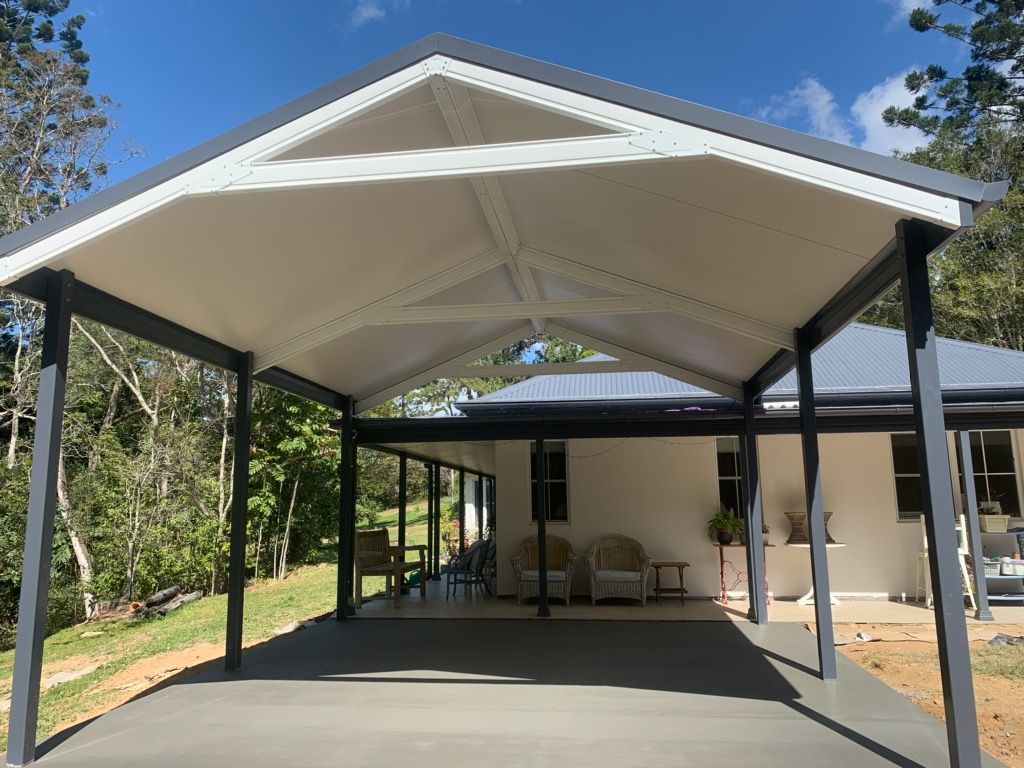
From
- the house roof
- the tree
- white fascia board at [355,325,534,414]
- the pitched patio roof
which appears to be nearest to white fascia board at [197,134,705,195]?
the pitched patio roof

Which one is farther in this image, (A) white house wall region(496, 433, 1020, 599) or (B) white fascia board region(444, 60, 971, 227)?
(A) white house wall region(496, 433, 1020, 599)

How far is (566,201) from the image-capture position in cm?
473

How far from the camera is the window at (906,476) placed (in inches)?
374

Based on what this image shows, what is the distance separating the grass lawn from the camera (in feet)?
19.1

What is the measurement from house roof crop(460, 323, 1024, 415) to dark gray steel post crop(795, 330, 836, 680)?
261cm

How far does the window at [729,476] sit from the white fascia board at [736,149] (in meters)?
7.00

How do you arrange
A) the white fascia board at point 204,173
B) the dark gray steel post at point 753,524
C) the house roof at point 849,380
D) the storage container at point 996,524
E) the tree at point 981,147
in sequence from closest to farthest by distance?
the white fascia board at point 204,173, the dark gray steel post at point 753,524, the house roof at point 849,380, the storage container at point 996,524, the tree at point 981,147

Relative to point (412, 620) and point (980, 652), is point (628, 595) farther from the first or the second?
point (980, 652)

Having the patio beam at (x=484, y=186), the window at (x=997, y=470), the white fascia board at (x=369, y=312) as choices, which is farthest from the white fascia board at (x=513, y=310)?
the window at (x=997, y=470)

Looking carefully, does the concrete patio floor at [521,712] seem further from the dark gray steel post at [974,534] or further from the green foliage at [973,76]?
the green foliage at [973,76]

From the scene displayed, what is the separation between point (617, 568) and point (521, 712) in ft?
17.3

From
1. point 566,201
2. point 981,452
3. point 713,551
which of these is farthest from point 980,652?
point 566,201

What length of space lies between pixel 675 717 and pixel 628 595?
4.73 metres

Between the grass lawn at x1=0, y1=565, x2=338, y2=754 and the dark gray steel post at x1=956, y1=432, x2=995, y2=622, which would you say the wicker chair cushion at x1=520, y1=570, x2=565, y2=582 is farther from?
the dark gray steel post at x1=956, y1=432, x2=995, y2=622
